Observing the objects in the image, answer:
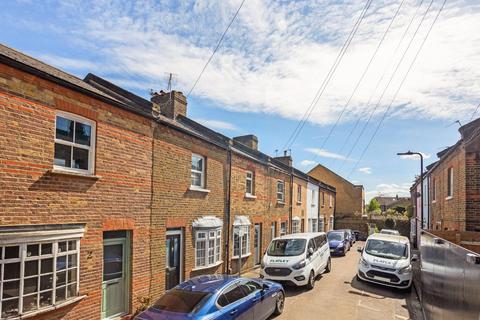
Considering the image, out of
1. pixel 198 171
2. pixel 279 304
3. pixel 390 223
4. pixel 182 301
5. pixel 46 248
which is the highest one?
pixel 198 171

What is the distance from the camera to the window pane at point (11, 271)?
21.8 ft

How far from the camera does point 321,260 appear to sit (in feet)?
51.8

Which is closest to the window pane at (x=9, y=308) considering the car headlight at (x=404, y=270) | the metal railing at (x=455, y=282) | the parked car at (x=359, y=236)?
the metal railing at (x=455, y=282)

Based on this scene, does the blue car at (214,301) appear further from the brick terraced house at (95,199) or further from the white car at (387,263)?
the white car at (387,263)

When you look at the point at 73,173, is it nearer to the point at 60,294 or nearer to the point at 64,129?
the point at 64,129

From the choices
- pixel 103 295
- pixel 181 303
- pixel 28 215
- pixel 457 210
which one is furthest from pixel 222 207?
pixel 457 210

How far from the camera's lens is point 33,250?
7152mm

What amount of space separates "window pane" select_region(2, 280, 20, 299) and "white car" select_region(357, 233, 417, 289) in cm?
1228

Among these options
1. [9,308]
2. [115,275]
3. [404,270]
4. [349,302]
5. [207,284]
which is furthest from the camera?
[404,270]

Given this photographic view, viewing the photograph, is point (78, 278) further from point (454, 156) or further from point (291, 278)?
point (454, 156)

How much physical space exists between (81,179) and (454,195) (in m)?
14.4

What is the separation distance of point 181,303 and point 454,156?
13.3 meters

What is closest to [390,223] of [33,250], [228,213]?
[228,213]

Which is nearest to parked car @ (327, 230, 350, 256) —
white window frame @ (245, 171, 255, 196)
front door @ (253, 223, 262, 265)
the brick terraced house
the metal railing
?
front door @ (253, 223, 262, 265)
